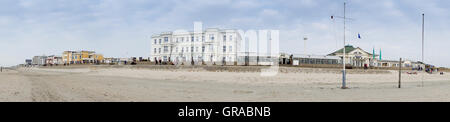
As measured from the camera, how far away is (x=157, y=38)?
71.9 metres

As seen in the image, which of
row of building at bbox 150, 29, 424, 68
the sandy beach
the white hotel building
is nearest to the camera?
the sandy beach

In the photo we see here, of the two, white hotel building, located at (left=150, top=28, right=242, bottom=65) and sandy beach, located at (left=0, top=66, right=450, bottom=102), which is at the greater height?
white hotel building, located at (left=150, top=28, right=242, bottom=65)

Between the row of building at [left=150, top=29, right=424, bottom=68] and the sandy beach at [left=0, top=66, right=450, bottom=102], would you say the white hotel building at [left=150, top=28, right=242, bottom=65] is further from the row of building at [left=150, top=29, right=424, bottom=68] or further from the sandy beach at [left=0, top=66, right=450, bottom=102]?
the sandy beach at [left=0, top=66, right=450, bottom=102]

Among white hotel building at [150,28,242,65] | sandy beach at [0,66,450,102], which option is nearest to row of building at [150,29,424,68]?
white hotel building at [150,28,242,65]

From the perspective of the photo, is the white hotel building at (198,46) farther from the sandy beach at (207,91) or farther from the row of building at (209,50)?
the sandy beach at (207,91)

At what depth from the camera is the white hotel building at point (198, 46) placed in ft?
199

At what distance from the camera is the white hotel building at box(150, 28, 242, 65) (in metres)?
60.8

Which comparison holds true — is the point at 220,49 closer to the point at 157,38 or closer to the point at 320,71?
the point at 157,38

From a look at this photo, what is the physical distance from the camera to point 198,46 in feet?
211

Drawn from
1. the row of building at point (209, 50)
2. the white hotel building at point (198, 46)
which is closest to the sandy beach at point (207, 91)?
the row of building at point (209, 50)

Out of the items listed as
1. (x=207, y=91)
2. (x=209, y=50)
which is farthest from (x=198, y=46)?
(x=207, y=91)
